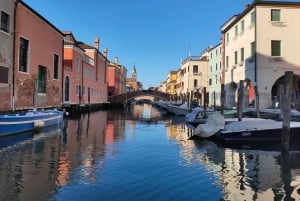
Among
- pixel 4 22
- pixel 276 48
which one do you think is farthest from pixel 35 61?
pixel 276 48

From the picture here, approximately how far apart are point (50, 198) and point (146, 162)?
4.36 metres

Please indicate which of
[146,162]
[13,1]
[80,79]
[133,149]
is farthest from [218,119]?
[80,79]

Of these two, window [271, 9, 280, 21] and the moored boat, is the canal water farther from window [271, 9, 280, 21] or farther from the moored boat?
window [271, 9, 280, 21]

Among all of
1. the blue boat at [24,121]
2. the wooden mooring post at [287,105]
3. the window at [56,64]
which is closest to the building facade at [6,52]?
the blue boat at [24,121]

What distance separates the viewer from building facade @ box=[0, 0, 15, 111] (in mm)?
18828

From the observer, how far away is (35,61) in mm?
24000

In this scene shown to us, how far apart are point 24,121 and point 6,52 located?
4.28 m

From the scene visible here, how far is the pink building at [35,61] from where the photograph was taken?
2108 cm

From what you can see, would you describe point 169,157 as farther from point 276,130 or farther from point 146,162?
point 276,130

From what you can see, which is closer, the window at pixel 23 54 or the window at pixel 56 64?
the window at pixel 23 54

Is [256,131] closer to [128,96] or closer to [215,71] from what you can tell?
[215,71]

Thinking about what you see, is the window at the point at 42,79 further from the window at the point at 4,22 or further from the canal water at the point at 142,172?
the canal water at the point at 142,172

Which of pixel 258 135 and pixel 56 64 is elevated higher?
pixel 56 64

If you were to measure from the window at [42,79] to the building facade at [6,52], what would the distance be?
5.16 metres
